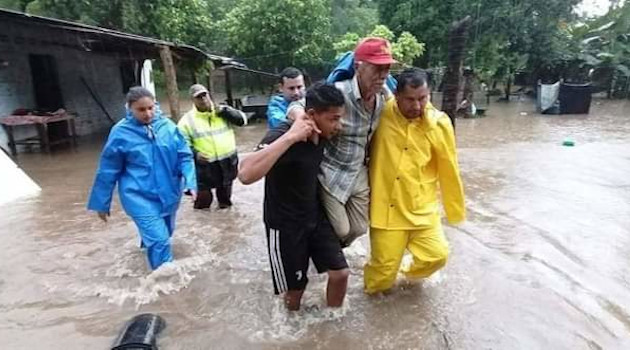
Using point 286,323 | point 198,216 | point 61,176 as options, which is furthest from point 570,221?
point 61,176

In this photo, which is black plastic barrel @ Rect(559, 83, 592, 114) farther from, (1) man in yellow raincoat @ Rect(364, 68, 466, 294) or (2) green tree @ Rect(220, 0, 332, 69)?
(1) man in yellow raincoat @ Rect(364, 68, 466, 294)

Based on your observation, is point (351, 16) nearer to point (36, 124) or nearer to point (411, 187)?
point (36, 124)

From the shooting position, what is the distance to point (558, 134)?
14.0m

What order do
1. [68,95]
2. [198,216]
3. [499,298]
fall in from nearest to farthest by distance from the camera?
[499,298] → [198,216] → [68,95]

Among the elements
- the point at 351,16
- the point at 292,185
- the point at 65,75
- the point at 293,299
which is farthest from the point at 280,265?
the point at 351,16

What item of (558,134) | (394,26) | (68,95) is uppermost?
(394,26)

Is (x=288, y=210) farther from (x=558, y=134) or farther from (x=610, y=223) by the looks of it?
(x=558, y=134)

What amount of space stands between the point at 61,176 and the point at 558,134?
511 inches

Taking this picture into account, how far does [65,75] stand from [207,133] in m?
9.70

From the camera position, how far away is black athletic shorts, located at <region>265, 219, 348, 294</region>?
3.07m

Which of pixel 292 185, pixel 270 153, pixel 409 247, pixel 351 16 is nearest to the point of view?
pixel 270 153

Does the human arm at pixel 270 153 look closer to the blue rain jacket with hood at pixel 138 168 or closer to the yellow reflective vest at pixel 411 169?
the yellow reflective vest at pixel 411 169

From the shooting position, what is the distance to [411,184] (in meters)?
3.40

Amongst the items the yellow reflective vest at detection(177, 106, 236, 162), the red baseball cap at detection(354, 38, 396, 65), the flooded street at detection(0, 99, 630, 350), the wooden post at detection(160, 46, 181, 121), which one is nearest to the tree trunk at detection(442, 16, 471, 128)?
the flooded street at detection(0, 99, 630, 350)
